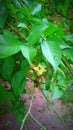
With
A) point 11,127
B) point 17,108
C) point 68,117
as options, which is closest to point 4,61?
point 17,108

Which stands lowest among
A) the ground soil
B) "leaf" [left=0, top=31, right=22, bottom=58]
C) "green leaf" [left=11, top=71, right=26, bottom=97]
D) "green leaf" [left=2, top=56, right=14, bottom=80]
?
Answer: the ground soil

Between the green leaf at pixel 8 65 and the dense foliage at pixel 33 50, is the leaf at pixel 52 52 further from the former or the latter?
the green leaf at pixel 8 65

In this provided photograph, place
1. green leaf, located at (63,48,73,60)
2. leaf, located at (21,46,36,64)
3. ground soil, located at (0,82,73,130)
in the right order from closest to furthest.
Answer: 1. leaf, located at (21,46,36,64)
2. green leaf, located at (63,48,73,60)
3. ground soil, located at (0,82,73,130)

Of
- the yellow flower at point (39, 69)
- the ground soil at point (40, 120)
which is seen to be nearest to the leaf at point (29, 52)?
the yellow flower at point (39, 69)

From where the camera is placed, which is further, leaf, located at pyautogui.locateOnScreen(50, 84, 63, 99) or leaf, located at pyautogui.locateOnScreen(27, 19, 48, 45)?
leaf, located at pyautogui.locateOnScreen(50, 84, 63, 99)

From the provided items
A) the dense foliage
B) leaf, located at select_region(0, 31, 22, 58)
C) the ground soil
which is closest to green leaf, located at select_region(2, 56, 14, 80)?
the dense foliage

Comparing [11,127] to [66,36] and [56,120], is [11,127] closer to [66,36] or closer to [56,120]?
[56,120]

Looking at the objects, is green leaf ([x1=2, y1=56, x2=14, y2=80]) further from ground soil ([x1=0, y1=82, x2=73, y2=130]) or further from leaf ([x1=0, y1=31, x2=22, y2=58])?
ground soil ([x1=0, y1=82, x2=73, y2=130])
